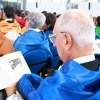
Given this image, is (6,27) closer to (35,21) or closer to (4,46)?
(35,21)

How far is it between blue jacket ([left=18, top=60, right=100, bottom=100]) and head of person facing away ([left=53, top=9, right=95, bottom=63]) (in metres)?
0.12

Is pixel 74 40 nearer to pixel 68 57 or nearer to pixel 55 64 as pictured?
pixel 68 57

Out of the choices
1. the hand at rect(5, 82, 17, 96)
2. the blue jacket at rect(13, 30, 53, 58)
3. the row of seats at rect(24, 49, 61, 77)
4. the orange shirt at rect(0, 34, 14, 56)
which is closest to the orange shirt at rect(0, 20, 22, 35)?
the blue jacket at rect(13, 30, 53, 58)

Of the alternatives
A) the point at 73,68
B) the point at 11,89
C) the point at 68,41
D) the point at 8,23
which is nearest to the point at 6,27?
the point at 8,23

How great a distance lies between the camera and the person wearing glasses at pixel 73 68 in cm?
98

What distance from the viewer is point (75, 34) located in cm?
113

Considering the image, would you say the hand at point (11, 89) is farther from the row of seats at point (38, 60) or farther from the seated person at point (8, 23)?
the seated person at point (8, 23)

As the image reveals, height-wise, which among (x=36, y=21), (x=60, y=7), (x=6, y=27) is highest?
(x=60, y=7)

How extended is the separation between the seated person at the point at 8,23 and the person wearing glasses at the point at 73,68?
2133 millimetres

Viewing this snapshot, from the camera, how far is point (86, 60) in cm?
113

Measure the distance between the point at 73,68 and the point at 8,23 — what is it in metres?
2.66

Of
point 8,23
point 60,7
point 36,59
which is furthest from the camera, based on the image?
point 60,7

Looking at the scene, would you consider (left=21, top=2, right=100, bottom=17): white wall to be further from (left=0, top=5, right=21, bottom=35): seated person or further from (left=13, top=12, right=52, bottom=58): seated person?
(left=13, top=12, right=52, bottom=58): seated person

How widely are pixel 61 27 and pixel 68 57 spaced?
174 millimetres
